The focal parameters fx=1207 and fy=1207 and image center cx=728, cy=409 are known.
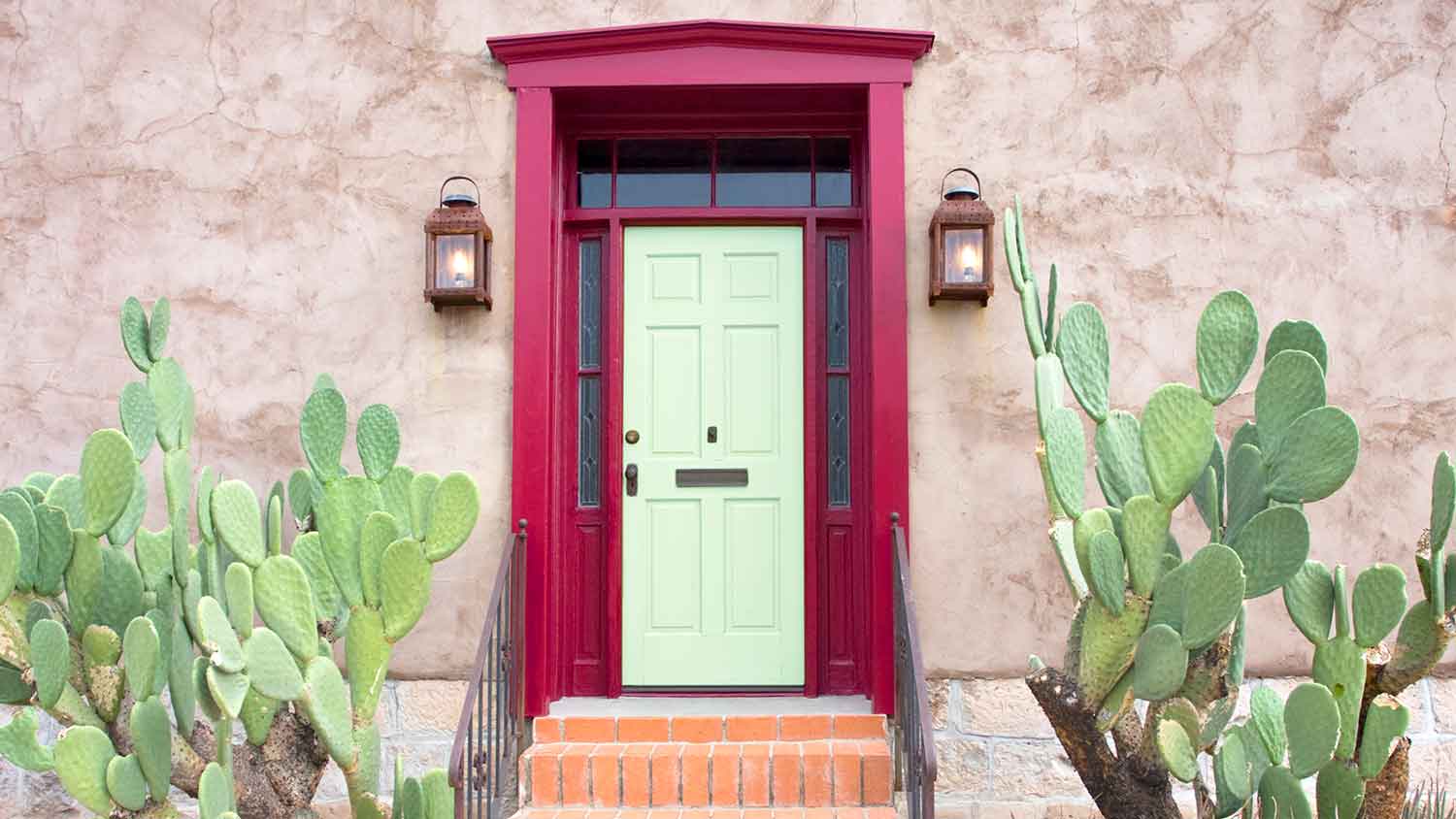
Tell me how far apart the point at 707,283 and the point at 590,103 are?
906mm

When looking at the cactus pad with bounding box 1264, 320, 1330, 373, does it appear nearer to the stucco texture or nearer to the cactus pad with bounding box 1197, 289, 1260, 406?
the cactus pad with bounding box 1197, 289, 1260, 406

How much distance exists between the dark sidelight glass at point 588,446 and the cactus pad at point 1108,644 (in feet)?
8.33

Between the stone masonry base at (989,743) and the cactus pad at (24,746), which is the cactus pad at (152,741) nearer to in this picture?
the cactus pad at (24,746)

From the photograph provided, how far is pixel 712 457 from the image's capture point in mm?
5090

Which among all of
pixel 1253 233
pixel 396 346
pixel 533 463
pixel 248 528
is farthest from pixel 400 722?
pixel 1253 233

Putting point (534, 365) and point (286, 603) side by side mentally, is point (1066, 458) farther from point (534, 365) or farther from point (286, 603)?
point (534, 365)

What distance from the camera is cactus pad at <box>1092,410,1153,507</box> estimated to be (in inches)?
123

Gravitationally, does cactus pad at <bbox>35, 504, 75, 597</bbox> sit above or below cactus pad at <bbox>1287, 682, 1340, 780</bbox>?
above

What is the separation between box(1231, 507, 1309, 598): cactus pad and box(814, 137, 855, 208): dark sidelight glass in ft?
8.89

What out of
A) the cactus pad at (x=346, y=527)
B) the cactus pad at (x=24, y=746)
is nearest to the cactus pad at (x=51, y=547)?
the cactus pad at (x=24, y=746)

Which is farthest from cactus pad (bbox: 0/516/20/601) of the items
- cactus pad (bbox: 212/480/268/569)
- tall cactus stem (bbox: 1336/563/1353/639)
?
tall cactus stem (bbox: 1336/563/1353/639)

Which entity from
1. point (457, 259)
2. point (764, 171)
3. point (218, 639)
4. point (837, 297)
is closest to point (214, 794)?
point (218, 639)

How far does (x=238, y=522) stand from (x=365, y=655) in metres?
0.48

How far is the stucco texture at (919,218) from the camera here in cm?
474
